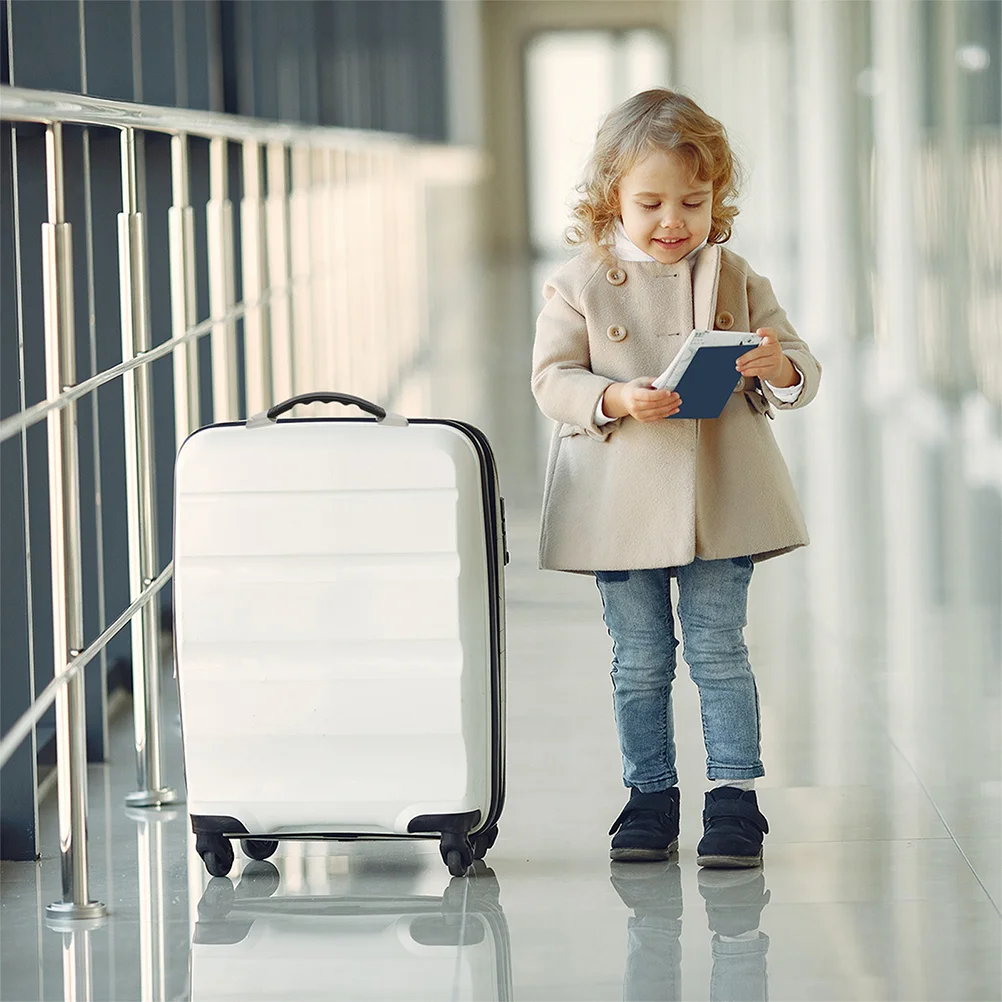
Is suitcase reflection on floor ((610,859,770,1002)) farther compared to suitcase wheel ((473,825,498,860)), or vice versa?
suitcase wheel ((473,825,498,860))

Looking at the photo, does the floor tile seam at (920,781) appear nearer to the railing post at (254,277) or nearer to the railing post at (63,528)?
the railing post at (63,528)

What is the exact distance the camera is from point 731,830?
2.02 m

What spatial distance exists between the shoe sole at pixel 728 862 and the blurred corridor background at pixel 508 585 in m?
0.02

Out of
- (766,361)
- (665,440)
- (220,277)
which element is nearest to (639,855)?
(665,440)

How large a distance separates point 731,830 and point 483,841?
28 centimetres

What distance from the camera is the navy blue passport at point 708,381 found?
72.9 inches

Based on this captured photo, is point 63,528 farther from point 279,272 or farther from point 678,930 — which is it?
point 279,272

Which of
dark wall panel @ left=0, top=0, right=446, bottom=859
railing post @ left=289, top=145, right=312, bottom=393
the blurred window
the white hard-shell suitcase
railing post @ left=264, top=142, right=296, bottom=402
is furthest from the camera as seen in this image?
the blurred window

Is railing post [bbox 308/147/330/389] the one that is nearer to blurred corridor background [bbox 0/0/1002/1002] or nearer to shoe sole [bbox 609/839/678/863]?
blurred corridor background [bbox 0/0/1002/1002]

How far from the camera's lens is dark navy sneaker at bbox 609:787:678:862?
2.03 m

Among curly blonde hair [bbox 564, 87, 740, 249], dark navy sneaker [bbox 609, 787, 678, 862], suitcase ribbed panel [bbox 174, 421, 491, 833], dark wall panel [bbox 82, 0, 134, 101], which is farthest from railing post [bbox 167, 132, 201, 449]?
dark navy sneaker [bbox 609, 787, 678, 862]

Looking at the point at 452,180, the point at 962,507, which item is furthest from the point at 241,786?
the point at 452,180

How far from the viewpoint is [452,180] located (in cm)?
1284

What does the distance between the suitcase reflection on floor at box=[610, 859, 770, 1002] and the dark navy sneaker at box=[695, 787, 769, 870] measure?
0.01m
